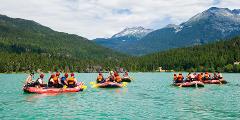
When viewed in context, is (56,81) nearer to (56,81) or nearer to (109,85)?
(56,81)

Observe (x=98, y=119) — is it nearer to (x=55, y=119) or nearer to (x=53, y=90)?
(x=55, y=119)

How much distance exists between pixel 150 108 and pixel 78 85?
74.2 ft

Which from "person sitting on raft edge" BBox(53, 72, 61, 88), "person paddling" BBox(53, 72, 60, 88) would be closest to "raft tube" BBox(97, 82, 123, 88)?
"person sitting on raft edge" BBox(53, 72, 61, 88)

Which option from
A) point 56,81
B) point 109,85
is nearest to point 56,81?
point 56,81

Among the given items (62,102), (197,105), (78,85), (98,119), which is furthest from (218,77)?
(98,119)

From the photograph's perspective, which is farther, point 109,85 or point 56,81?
point 109,85

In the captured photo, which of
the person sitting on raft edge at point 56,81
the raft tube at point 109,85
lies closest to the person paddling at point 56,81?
the person sitting on raft edge at point 56,81

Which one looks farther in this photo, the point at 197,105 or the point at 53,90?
the point at 53,90

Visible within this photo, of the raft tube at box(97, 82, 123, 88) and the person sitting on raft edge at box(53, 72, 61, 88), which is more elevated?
the person sitting on raft edge at box(53, 72, 61, 88)

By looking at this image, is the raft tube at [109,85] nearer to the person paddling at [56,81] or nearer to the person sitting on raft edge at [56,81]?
the person sitting on raft edge at [56,81]

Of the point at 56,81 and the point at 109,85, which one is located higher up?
the point at 56,81

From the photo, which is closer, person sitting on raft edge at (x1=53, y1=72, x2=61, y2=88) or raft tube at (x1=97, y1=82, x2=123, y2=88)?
person sitting on raft edge at (x1=53, y1=72, x2=61, y2=88)

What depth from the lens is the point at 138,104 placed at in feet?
145

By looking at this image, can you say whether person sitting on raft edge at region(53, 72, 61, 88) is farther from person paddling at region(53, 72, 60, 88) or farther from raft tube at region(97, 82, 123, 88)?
raft tube at region(97, 82, 123, 88)
